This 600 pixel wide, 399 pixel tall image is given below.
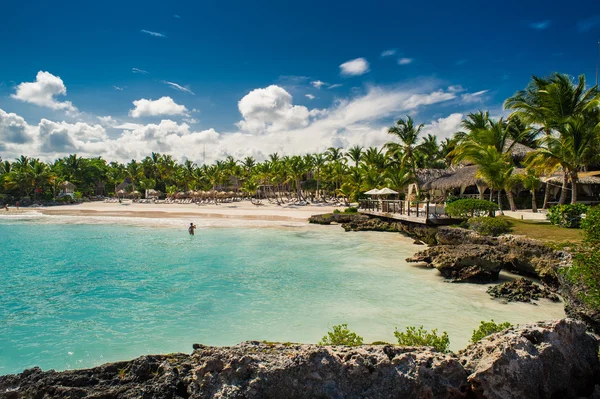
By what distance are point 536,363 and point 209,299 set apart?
32.9ft

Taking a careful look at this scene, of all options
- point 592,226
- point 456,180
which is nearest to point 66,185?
point 456,180

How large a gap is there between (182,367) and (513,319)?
9.02 m

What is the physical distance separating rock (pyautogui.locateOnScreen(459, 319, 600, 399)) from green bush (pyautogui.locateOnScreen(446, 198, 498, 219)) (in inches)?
695

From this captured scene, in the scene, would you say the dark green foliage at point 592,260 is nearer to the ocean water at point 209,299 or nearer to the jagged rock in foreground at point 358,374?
the jagged rock in foreground at point 358,374

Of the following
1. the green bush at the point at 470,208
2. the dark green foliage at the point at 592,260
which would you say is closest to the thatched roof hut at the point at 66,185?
the green bush at the point at 470,208

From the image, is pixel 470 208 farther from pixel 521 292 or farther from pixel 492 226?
pixel 521 292

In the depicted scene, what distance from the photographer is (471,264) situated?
1359 centimetres

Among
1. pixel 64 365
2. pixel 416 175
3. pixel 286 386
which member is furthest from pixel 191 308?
pixel 416 175

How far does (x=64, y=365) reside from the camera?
7.48 meters

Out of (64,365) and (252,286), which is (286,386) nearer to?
(64,365)

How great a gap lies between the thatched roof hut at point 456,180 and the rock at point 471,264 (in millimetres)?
18548

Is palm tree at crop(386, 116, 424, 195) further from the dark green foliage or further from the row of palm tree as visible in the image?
the dark green foliage

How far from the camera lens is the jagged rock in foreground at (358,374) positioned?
12.2ft

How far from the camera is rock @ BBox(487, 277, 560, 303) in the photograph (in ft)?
35.8
